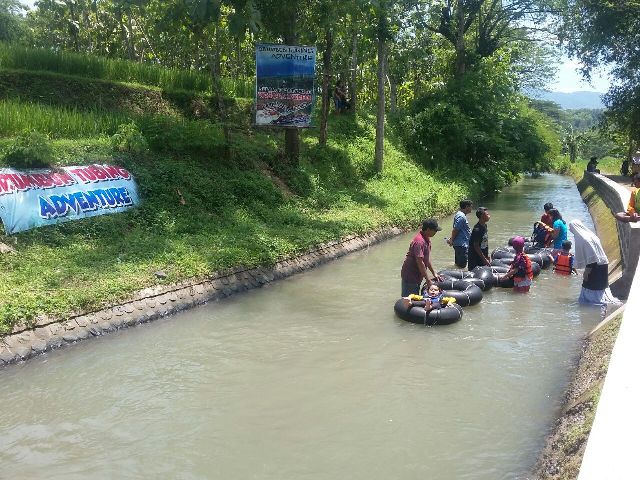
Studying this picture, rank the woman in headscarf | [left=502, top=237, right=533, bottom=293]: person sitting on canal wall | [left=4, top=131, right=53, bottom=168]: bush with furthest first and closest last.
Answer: [left=502, top=237, right=533, bottom=293]: person sitting on canal wall → [left=4, top=131, right=53, bottom=168]: bush → the woman in headscarf

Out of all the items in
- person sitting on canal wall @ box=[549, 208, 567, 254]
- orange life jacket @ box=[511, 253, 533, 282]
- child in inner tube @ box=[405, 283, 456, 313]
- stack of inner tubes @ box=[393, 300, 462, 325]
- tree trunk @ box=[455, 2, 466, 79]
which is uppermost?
tree trunk @ box=[455, 2, 466, 79]

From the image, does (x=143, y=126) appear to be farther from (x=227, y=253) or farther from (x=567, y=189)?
(x=567, y=189)

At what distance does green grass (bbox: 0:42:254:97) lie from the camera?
1780 centimetres

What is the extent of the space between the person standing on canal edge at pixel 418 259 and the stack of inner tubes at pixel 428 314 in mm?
335

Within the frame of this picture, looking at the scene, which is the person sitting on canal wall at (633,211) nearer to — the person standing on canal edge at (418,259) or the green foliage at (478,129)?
the person standing on canal edge at (418,259)

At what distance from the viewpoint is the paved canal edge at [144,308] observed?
323 inches

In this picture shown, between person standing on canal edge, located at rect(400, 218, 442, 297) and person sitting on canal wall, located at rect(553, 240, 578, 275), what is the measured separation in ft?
15.2

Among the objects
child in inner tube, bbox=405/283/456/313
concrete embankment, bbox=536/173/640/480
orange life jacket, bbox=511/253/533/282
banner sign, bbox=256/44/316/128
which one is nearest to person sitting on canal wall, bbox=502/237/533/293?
orange life jacket, bbox=511/253/533/282

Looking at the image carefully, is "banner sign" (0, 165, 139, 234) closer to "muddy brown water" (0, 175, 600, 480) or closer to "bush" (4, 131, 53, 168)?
"bush" (4, 131, 53, 168)

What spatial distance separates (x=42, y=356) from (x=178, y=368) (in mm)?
1922

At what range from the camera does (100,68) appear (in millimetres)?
18922

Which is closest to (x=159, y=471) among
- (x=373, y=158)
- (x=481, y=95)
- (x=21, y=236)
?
(x=21, y=236)

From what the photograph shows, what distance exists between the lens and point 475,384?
24.7ft

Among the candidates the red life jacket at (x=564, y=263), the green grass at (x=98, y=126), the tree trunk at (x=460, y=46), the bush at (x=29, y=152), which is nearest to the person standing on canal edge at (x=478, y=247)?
the red life jacket at (x=564, y=263)
